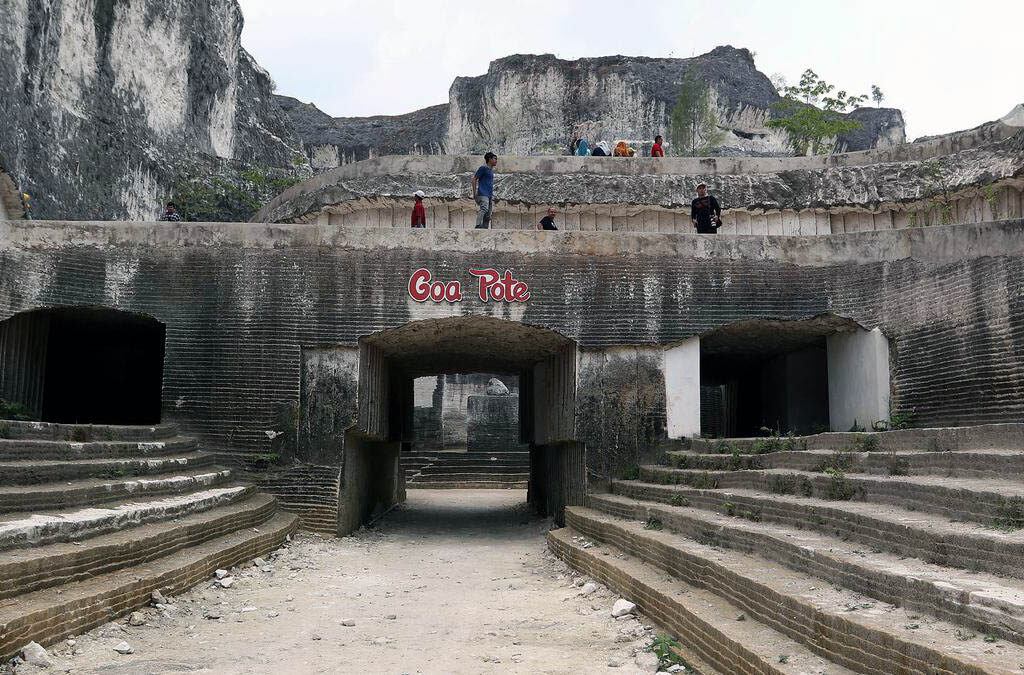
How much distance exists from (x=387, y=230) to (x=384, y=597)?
16.7 feet

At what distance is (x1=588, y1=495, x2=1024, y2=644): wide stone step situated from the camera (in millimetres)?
3391

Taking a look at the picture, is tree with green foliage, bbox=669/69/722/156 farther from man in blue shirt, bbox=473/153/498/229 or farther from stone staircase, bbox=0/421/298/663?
stone staircase, bbox=0/421/298/663

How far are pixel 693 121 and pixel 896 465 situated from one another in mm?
27321

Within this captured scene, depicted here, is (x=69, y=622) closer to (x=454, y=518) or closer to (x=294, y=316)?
(x=294, y=316)

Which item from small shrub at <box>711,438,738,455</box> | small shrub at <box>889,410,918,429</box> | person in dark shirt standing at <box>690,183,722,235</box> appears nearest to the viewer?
small shrub at <box>711,438,738,455</box>

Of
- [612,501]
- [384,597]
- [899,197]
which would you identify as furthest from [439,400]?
[384,597]

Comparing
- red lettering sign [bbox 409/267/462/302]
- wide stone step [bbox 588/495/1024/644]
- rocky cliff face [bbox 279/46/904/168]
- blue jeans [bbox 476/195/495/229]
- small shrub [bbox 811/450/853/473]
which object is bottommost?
wide stone step [bbox 588/495/1024/644]

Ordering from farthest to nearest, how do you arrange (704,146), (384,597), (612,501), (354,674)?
(704,146)
(612,501)
(384,597)
(354,674)

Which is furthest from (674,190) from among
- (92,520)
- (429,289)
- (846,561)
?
(846,561)

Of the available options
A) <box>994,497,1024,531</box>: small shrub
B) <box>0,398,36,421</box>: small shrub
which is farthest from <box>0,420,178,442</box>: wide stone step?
<box>994,497,1024,531</box>: small shrub

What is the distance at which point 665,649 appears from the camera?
5.12m

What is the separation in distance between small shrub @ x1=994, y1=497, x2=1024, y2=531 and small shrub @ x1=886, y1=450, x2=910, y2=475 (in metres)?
1.57

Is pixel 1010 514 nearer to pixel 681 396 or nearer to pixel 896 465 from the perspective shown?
pixel 896 465

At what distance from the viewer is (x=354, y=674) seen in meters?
4.89
